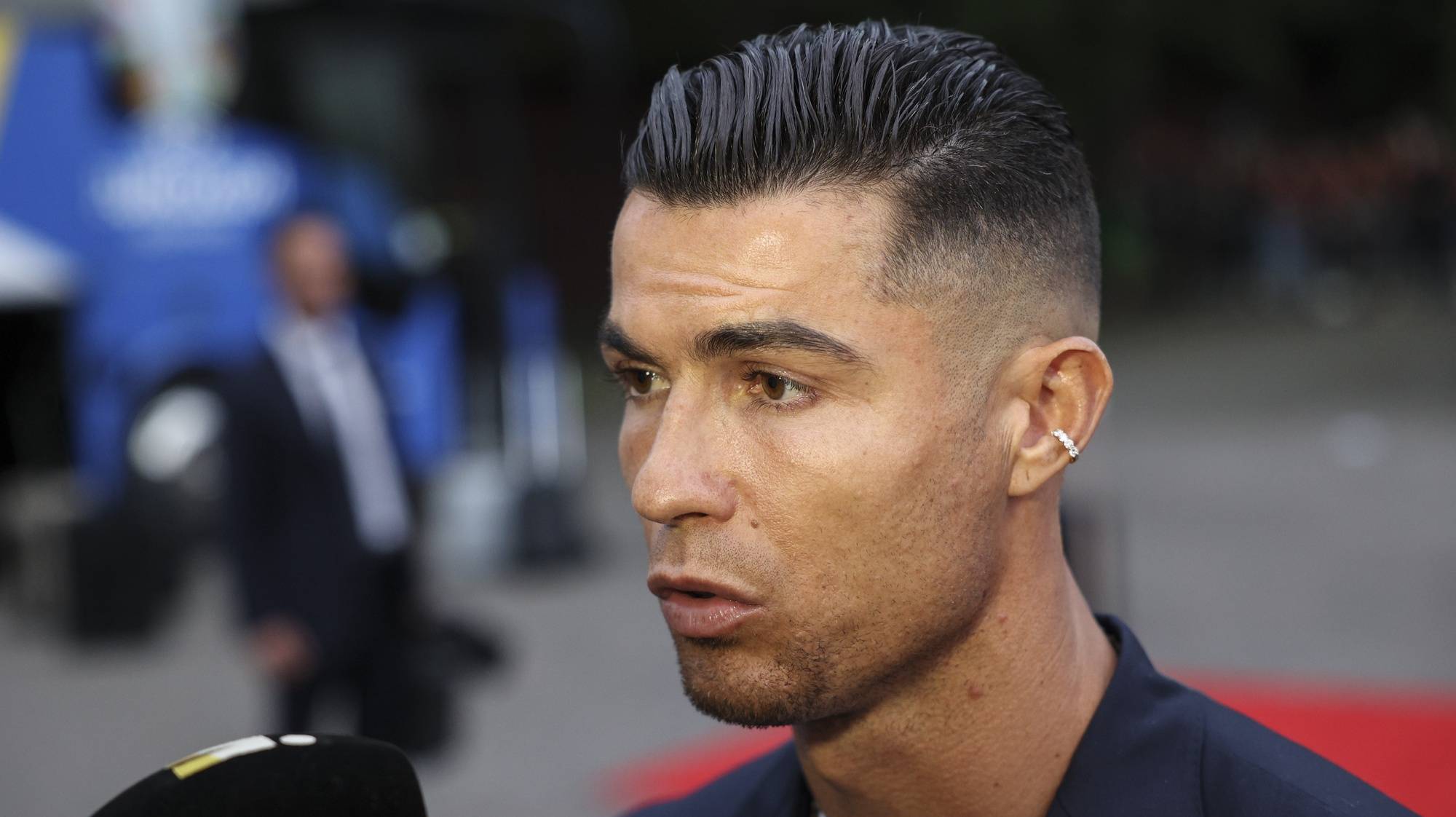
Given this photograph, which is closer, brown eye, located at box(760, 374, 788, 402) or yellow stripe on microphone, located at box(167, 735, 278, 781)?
yellow stripe on microphone, located at box(167, 735, 278, 781)

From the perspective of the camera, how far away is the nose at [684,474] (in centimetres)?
158

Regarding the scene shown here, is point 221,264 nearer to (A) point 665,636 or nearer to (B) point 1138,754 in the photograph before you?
(A) point 665,636

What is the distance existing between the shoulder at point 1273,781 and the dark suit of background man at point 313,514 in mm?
3449

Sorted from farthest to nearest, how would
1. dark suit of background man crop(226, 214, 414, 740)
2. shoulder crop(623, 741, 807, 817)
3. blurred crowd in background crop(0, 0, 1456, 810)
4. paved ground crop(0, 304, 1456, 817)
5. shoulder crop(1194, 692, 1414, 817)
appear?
1. blurred crowd in background crop(0, 0, 1456, 810)
2. paved ground crop(0, 304, 1456, 817)
3. dark suit of background man crop(226, 214, 414, 740)
4. shoulder crop(623, 741, 807, 817)
5. shoulder crop(1194, 692, 1414, 817)

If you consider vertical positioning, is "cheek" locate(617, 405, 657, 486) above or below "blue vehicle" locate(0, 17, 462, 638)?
above

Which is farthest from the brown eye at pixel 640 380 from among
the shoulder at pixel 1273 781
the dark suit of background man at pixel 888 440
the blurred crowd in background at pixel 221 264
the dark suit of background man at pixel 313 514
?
the blurred crowd in background at pixel 221 264

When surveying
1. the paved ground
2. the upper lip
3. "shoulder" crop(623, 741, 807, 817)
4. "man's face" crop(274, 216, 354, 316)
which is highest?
the upper lip

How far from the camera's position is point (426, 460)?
942cm

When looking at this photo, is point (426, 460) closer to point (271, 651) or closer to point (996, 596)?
point (271, 651)

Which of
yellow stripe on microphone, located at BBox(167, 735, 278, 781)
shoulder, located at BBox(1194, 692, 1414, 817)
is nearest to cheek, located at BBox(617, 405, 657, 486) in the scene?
yellow stripe on microphone, located at BBox(167, 735, 278, 781)

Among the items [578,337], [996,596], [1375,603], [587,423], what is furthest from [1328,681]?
[578,337]

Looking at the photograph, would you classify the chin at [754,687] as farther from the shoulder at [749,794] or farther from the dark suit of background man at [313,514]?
the dark suit of background man at [313,514]

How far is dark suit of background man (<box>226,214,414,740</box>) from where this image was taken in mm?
4625

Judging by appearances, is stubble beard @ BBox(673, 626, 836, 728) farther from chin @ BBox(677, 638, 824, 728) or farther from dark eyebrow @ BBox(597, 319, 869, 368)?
dark eyebrow @ BBox(597, 319, 869, 368)
